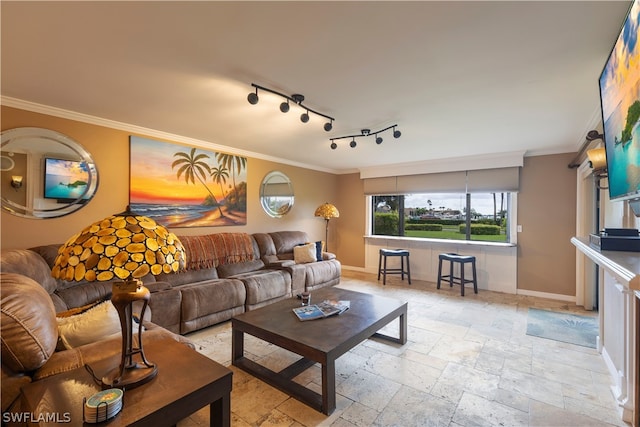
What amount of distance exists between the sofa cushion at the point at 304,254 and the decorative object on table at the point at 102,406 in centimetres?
393

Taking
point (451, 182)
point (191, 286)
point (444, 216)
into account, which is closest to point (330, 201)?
point (444, 216)

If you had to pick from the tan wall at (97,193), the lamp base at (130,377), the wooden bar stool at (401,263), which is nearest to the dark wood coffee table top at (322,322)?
the lamp base at (130,377)

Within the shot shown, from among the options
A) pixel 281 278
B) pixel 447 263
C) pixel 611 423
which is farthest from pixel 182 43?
pixel 447 263

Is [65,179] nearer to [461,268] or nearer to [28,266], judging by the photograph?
[28,266]

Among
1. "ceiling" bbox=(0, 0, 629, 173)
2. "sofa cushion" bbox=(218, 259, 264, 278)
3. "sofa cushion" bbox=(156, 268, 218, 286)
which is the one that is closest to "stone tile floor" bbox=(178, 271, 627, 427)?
"sofa cushion" bbox=(156, 268, 218, 286)

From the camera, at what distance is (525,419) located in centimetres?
190

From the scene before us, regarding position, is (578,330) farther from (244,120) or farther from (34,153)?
(34,153)

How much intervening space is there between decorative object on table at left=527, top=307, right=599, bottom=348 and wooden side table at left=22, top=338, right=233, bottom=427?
3504 millimetres

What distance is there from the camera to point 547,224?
183 inches

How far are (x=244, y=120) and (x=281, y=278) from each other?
2227 mm

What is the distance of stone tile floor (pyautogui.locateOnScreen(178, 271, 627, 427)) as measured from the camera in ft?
6.29

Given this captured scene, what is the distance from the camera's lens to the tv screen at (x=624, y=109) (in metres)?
1.29

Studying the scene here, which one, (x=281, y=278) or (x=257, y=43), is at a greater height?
(x=257, y=43)

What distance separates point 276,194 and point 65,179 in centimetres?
310
